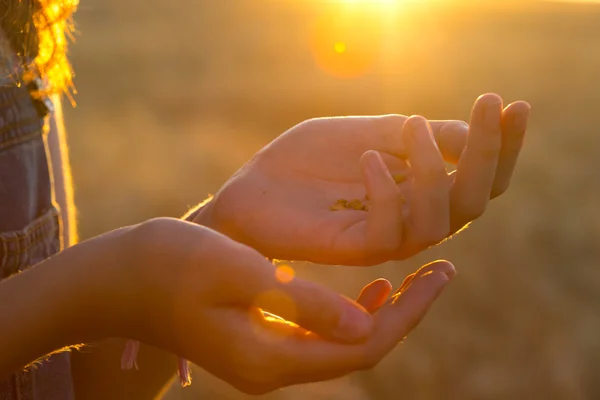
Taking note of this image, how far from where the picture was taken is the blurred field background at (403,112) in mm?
4809

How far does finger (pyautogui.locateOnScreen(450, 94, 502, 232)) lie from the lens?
61.3 inches

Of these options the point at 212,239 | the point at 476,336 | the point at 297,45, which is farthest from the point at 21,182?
the point at 297,45

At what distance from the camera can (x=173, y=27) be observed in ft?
70.2

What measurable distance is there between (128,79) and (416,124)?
13.1 metres

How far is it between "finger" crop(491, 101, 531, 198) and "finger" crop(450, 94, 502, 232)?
0.15 feet

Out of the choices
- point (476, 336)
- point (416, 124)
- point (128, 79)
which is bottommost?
point (476, 336)

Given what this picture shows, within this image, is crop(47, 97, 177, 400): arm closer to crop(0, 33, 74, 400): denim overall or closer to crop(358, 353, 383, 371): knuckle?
crop(0, 33, 74, 400): denim overall

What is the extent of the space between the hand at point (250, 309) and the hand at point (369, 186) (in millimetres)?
168

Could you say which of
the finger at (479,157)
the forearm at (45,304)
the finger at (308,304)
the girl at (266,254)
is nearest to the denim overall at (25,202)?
the girl at (266,254)

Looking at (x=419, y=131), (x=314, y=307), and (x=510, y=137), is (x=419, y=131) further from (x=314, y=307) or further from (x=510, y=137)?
(x=314, y=307)

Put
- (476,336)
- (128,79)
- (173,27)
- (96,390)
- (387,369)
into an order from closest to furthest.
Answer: (96,390) < (387,369) < (476,336) < (128,79) < (173,27)

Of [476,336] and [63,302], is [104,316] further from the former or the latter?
[476,336]

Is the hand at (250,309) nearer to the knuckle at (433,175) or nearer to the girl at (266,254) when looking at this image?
the girl at (266,254)

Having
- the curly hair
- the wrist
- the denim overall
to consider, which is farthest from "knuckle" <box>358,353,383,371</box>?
the curly hair
